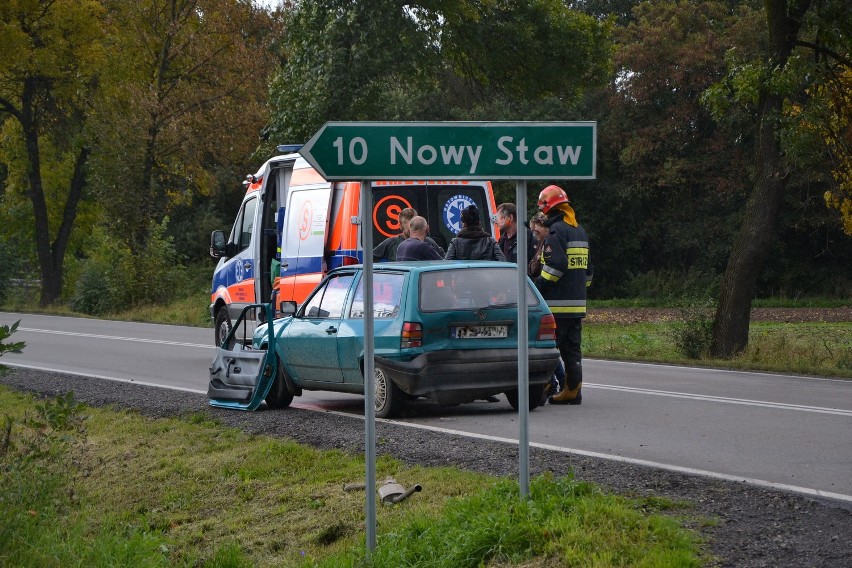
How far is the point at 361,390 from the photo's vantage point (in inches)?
465

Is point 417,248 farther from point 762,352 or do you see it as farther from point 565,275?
point 762,352

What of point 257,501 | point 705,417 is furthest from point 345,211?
point 257,501

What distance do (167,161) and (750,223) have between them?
2542cm

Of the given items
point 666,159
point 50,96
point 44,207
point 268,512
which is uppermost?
point 50,96

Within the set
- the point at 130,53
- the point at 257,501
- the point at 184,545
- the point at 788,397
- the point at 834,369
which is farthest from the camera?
the point at 130,53

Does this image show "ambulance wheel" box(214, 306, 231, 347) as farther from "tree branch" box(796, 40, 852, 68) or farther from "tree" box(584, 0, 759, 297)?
"tree" box(584, 0, 759, 297)

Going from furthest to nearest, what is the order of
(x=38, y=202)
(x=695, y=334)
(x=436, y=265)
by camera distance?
(x=38, y=202) → (x=695, y=334) → (x=436, y=265)

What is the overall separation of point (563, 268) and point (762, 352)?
6917mm

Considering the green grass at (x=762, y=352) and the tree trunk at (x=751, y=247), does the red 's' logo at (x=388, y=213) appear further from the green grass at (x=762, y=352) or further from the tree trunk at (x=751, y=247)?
the tree trunk at (x=751, y=247)

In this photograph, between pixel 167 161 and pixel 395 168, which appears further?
pixel 167 161

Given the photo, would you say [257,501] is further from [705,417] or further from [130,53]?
[130,53]

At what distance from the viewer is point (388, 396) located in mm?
11539

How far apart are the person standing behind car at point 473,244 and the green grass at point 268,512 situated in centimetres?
320

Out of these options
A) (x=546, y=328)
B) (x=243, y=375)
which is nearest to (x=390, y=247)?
(x=243, y=375)
